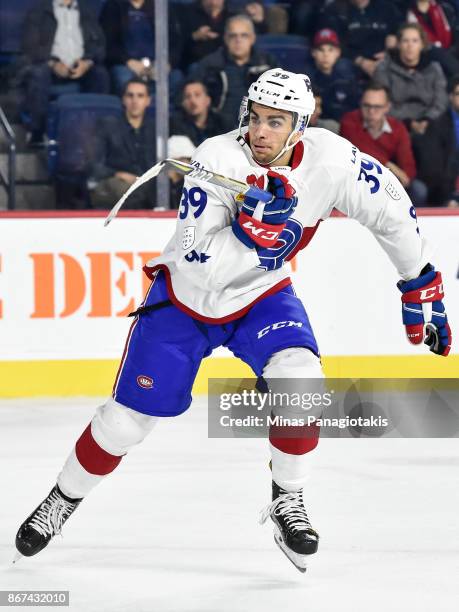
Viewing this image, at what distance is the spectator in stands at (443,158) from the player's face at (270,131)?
119 inches

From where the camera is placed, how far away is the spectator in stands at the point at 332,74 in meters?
6.70

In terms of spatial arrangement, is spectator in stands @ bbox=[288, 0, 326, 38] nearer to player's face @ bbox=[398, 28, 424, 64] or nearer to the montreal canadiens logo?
player's face @ bbox=[398, 28, 424, 64]

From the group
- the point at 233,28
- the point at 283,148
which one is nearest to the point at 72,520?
the point at 283,148

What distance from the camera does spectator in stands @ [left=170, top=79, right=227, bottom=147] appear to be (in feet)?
20.9

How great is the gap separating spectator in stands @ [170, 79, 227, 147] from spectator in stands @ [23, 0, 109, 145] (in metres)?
0.39

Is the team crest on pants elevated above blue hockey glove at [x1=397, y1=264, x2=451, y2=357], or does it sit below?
above

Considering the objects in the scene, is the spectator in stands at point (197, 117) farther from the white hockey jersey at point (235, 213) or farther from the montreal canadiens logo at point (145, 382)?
the montreal canadiens logo at point (145, 382)

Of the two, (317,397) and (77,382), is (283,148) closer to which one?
(317,397)

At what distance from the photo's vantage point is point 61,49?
21.9ft

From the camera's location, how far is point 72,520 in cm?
396

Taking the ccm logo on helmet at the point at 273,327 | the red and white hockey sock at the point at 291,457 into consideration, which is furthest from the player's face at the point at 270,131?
the red and white hockey sock at the point at 291,457

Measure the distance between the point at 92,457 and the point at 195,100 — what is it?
3.22 meters

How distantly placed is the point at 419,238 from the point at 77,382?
2.49m

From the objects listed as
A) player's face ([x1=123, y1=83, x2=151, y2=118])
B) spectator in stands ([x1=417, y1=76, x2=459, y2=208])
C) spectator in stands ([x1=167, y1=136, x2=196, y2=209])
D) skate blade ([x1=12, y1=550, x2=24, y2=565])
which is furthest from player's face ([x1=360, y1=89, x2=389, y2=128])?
skate blade ([x1=12, y1=550, x2=24, y2=565])
